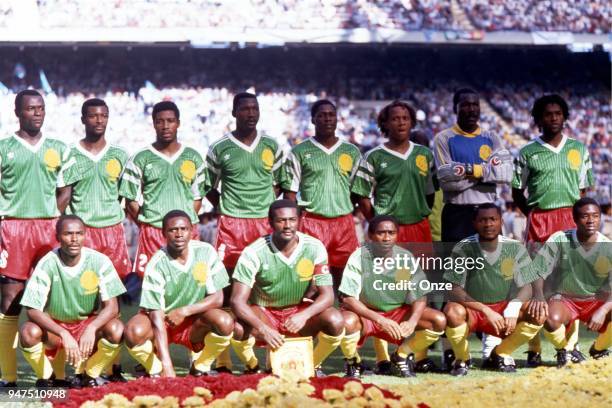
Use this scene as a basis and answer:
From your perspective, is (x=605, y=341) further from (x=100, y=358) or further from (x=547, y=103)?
(x=100, y=358)

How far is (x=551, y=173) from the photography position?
761 centimetres

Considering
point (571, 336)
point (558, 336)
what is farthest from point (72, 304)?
point (571, 336)

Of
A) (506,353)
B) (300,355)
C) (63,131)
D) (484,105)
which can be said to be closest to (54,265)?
(300,355)

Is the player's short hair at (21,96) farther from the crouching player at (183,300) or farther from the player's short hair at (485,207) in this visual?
the player's short hair at (485,207)

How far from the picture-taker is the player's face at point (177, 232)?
259 inches

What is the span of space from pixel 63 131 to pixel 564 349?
17387 mm

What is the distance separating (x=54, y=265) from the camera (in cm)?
653

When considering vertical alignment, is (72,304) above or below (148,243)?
below

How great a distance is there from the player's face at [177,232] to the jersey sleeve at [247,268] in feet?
1.23

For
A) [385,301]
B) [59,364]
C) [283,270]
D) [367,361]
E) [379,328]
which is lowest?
[367,361]

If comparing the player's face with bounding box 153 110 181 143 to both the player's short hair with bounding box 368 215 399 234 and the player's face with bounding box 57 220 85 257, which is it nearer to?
the player's face with bounding box 57 220 85 257

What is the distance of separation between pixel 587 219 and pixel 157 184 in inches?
116

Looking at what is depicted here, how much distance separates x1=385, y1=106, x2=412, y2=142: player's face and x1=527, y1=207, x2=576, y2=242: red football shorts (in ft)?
3.64

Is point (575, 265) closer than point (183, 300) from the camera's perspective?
No
